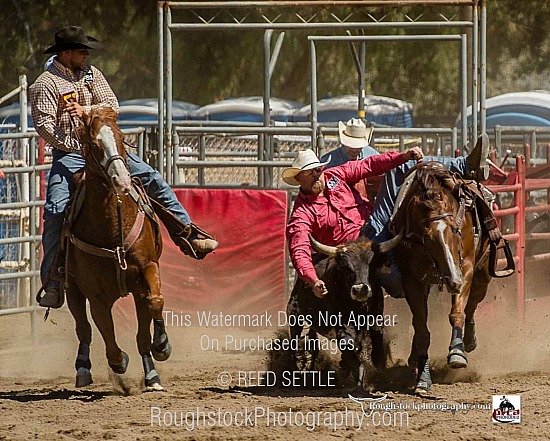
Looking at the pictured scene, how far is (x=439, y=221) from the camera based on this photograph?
21.9 feet

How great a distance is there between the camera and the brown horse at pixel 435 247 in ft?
21.7

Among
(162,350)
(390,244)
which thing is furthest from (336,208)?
(162,350)

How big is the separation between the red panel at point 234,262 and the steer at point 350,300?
8.82 ft

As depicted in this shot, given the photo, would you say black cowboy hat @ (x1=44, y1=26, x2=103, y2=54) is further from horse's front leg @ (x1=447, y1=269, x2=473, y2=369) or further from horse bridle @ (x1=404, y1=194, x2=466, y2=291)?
horse's front leg @ (x1=447, y1=269, x2=473, y2=369)

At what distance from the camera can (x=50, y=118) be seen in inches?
273

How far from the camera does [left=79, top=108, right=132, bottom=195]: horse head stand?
245 inches

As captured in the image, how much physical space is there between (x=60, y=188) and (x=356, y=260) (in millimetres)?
1917

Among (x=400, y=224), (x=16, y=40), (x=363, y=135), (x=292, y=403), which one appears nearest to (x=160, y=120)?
(x=363, y=135)

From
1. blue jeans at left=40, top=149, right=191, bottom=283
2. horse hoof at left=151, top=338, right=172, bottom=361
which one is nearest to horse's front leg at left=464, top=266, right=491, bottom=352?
horse hoof at left=151, top=338, right=172, bottom=361

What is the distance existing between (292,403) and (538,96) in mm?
15454

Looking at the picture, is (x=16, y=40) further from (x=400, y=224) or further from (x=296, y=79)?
(x=400, y=224)

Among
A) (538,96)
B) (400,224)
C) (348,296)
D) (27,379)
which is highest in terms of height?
(538,96)

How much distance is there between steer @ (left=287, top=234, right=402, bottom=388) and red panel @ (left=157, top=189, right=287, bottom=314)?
2.69 metres

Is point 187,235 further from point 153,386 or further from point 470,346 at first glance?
point 470,346
